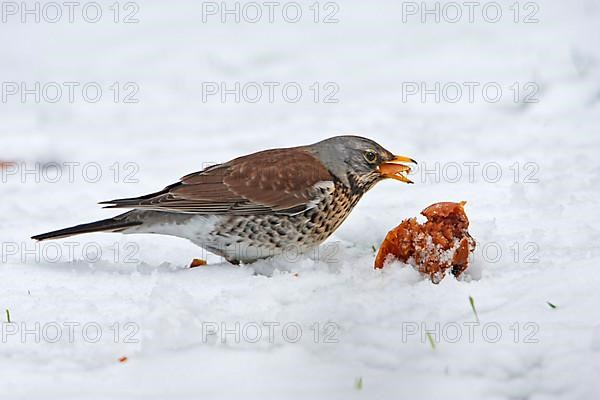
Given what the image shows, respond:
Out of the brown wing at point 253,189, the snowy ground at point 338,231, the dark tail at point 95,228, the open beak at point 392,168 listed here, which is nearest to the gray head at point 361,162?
the open beak at point 392,168

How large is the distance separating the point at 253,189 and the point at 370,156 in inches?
29.7

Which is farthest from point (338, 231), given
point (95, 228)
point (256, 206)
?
point (95, 228)

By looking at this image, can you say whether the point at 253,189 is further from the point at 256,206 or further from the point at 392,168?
the point at 392,168

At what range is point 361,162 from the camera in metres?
5.36

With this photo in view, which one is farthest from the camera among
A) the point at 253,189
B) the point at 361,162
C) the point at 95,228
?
the point at 361,162

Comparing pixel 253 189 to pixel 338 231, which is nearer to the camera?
pixel 253 189

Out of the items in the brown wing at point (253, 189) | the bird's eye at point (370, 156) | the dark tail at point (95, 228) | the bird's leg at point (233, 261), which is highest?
the bird's eye at point (370, 156)

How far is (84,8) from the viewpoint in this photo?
11344 mm

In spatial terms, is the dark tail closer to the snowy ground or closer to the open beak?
the snowy ground

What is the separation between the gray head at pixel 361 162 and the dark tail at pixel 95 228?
1.22 m

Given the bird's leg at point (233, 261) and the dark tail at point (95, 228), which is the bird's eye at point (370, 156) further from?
the dark tail at point (95, 228)

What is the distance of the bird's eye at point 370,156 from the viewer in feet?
17.6

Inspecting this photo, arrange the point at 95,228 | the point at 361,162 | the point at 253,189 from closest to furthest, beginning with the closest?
the point at 95,228, the point at 253,189, the point at 361,162

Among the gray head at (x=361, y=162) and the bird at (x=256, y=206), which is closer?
the bird at (x=256, y=206)
